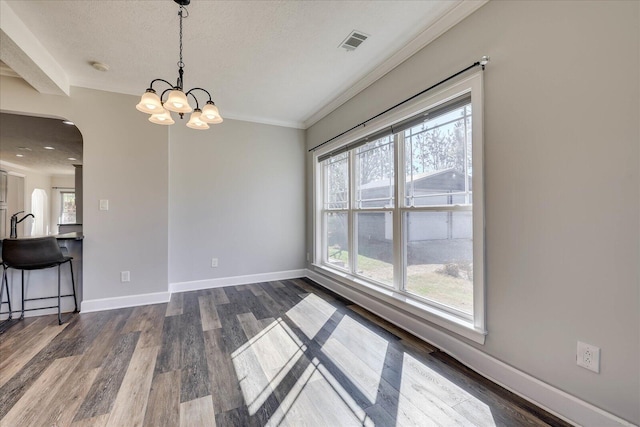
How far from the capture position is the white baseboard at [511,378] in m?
1.37

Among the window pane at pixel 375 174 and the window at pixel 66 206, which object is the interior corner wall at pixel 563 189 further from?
the window at pixel 66 206

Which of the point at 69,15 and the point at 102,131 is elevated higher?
the point at 69,15

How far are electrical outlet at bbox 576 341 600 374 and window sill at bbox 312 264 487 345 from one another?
49cm

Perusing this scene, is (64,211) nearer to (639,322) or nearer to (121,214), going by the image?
(121,214)

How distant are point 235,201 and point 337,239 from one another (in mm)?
1684

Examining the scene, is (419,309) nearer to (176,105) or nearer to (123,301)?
(176,105)

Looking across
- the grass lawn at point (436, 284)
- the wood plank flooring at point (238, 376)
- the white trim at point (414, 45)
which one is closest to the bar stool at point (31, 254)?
the wood plank flooring at point (238, 376)

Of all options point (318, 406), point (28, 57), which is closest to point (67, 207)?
point (28, 57)

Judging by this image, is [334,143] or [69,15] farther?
[334,143]

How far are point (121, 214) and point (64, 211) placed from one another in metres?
9.35

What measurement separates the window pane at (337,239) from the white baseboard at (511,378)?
1167 mm

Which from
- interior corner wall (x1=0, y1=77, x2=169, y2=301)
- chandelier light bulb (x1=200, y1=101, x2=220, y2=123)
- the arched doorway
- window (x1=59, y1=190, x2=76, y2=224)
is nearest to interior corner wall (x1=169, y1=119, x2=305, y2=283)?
interior corner wall (x1=0, y1=77, x2=169, y2=301)

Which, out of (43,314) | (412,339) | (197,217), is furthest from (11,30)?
(412,339)

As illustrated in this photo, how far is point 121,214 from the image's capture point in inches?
129
